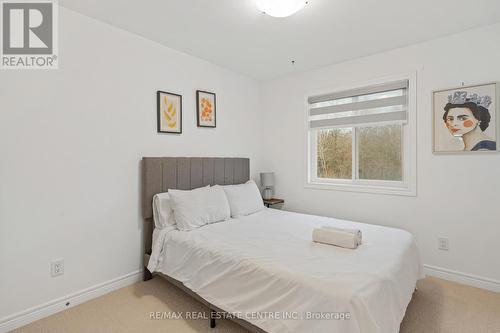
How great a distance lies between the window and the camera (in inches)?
114

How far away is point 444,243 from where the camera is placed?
2592mm

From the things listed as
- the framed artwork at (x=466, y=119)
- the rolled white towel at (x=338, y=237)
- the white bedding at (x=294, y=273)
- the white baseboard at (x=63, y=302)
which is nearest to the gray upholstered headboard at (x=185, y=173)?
the white bedding at (x=294, y=273)

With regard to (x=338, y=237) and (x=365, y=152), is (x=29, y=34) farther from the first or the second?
(x=365, y=152)

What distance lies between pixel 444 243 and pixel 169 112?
3.12m

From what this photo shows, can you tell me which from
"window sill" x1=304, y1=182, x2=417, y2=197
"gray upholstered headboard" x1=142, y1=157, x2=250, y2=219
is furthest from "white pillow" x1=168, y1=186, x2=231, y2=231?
"window sill" x1=304, y1=182, x2=417, y2=197

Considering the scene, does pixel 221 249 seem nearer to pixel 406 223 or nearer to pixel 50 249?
pixel 50 249

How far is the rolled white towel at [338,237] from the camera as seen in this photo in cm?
191

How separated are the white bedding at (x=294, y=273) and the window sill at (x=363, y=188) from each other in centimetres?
67

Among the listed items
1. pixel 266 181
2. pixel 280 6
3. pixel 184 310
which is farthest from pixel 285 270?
pixel 266 181

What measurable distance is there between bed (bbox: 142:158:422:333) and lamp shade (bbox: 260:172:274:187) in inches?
38.0

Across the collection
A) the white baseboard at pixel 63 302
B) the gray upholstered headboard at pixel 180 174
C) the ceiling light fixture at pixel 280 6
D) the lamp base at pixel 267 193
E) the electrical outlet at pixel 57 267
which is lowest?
the white baseboard at pixel 63 302

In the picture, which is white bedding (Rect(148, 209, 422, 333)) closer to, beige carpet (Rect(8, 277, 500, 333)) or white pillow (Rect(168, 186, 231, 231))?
white pillow (Rect(168, 186, 231, 231))

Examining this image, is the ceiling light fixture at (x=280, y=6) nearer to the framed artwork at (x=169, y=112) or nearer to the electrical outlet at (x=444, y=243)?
the framed artwork at (x=169, y=112)

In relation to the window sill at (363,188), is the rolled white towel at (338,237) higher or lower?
lower
